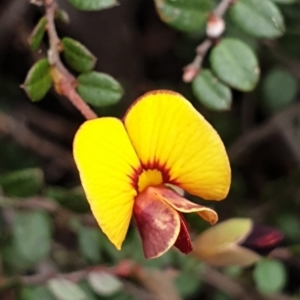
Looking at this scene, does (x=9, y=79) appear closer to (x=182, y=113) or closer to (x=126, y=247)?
(x=126, y=247)

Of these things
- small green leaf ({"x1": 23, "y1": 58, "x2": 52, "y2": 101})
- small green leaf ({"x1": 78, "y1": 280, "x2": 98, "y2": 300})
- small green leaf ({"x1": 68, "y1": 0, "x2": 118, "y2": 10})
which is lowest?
small green leaf ({"x1": 78, "y1": 280, "x2": 98, "y2": 300})

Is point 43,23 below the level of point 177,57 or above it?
above

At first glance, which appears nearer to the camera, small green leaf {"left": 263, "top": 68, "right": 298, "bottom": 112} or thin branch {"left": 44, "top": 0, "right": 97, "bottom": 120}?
thin branch {"left": 44, "top": 0, "right": 97, "bottom": 120}

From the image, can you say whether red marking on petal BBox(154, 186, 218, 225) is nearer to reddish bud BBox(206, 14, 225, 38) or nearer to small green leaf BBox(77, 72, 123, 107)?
small green leaf BBox(77, 72, 123, 107)

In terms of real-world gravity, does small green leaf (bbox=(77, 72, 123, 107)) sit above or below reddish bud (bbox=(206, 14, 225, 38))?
below

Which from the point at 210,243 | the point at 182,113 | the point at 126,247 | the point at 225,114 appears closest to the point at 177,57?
the point at 225,114

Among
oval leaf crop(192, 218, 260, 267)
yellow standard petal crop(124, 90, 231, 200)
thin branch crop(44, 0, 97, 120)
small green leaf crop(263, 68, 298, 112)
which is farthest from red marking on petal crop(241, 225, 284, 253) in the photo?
small green leaf crop(263, 68, 298, 112)

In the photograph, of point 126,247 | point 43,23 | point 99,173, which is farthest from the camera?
point 126,247

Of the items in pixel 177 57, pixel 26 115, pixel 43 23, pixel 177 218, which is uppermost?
pixel 43 23

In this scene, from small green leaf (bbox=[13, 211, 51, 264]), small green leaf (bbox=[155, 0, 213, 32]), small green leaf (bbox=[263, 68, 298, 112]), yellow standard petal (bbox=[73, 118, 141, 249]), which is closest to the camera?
yellow standard petal (bbox=[73, 118, 141, 249])
